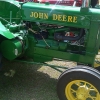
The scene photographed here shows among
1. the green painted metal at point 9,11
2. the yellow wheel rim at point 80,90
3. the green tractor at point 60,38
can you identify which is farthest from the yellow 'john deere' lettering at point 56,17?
the yellow wheel rim at point 80,90

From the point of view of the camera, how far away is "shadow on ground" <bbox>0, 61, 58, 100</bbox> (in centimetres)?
307

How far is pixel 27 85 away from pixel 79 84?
3.35ft

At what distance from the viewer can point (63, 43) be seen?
10.2 feet

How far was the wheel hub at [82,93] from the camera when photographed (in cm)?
260

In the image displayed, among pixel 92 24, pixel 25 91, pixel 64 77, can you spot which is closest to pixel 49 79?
pixel 25 91

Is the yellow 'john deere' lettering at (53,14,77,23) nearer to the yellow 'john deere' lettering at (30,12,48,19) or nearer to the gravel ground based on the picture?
the yellow 'john deere' lettering at (30,12,48,19)

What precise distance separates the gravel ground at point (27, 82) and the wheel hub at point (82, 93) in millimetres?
504

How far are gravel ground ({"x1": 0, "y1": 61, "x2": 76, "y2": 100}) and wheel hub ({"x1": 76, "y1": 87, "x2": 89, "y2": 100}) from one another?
0.50 m

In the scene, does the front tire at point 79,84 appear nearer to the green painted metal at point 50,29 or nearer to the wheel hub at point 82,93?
the wheel hub at point 82,93

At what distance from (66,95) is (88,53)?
68 cm

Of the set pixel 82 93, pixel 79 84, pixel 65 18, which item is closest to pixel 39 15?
pixel 65 18

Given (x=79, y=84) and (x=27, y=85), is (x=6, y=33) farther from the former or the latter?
(x=79, y=84)

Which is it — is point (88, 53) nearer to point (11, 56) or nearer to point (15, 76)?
point (11, 56)

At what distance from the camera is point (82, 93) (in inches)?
103
